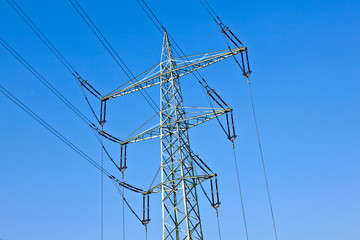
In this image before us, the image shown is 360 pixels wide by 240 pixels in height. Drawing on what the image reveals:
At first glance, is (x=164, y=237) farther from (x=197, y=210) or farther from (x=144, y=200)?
(x=144, y=200)

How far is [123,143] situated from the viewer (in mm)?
31953

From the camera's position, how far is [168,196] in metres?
27.4

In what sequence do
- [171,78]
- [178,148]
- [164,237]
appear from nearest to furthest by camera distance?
1. [164,237]
2. [178,148]
3. [171,78]

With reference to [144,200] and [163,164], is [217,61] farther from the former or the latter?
[144,200]

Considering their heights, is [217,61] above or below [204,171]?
above

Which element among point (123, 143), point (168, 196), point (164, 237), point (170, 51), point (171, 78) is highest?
point (170, 51)

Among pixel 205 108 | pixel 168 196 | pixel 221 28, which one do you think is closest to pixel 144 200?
pixel 168 196

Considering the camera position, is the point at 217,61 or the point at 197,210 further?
the point at 217,61

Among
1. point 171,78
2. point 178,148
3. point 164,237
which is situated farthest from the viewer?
point 171,78

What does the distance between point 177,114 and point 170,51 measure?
20.6ft

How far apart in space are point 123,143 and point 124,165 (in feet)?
5.72

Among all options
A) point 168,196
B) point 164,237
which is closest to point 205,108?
point 168,196

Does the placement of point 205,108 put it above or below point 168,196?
above

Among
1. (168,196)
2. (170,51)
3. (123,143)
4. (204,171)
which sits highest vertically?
(170,51)
